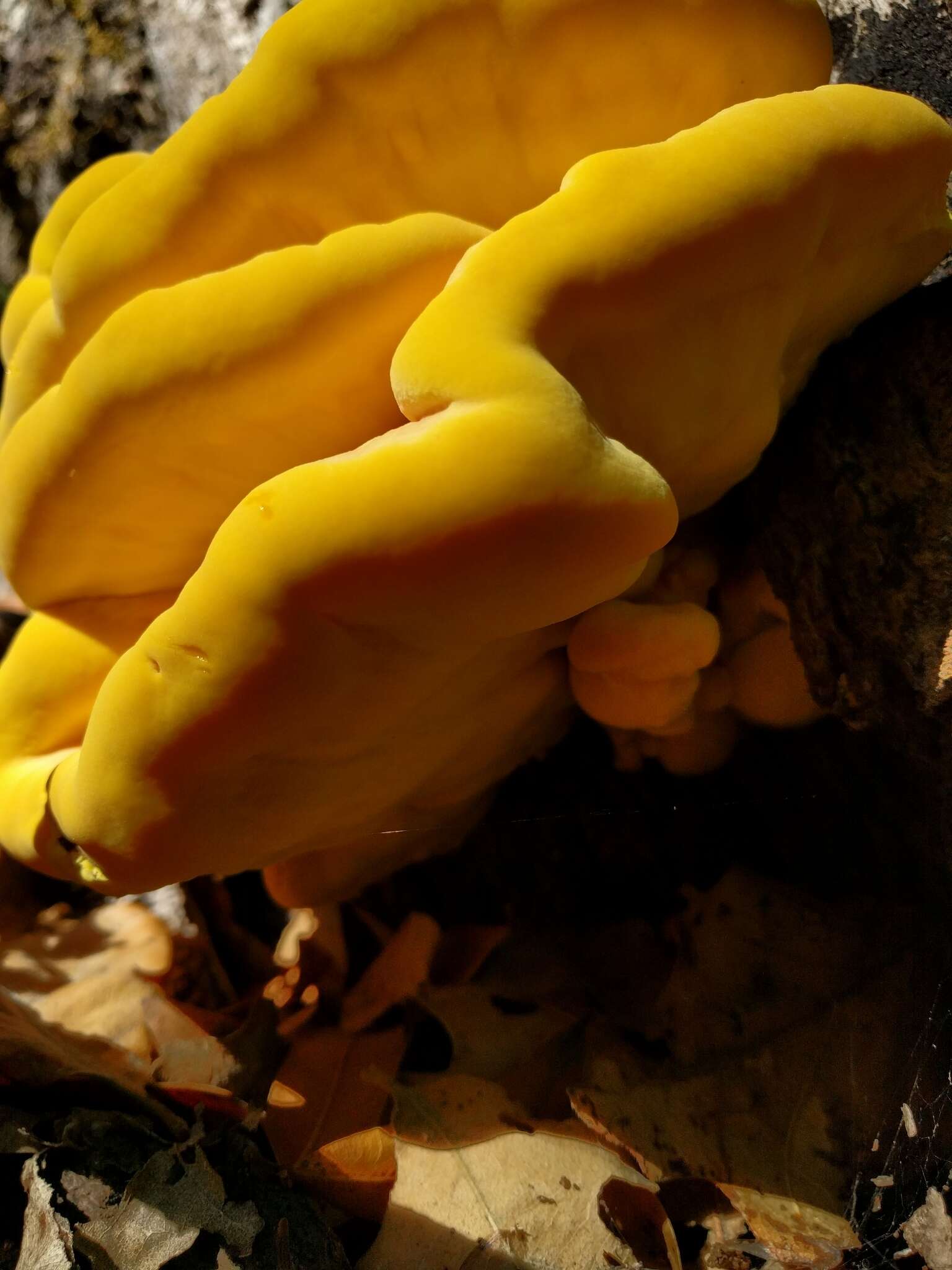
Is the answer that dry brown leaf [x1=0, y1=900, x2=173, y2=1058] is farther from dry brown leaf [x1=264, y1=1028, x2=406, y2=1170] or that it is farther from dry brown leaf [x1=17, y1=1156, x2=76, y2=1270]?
dry brown leaf [x1=17, y1=1156, x2=76, y2=1270]

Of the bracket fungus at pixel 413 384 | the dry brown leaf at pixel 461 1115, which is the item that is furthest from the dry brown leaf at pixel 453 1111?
the bracket fungus at pixel 413 384

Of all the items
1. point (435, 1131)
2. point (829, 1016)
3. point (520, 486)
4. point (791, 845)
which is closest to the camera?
point (520, 486)

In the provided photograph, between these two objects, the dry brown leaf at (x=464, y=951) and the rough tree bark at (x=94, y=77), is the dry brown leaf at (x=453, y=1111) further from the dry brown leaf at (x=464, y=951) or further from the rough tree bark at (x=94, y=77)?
the rough tree bark at (x=94, y=77)

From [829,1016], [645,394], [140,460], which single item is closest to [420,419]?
[645,394]

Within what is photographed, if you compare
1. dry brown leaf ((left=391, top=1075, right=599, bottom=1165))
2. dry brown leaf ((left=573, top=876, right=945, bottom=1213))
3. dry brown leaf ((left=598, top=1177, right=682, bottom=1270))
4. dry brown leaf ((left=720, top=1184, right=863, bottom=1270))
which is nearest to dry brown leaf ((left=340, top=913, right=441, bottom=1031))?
dry brown leaf ((left=391, top=1075, right=599, bottom=1165))

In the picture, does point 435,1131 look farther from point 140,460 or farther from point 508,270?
point 508,270

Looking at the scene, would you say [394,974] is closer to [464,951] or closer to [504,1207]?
[464,951]
